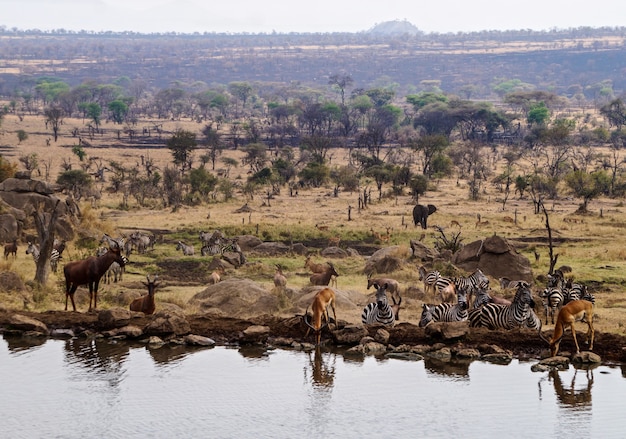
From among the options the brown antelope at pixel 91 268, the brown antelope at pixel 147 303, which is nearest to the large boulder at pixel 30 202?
the brown antelope at pixel 91 268

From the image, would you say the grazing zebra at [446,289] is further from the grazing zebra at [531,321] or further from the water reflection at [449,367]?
the water reflection at [449,367]

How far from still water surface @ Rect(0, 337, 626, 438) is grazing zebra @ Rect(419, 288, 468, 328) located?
189cm

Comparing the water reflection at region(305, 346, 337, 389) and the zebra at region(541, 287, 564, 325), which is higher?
the zebra at region(541, 287, 564, 325)

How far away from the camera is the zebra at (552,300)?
21.6 metres

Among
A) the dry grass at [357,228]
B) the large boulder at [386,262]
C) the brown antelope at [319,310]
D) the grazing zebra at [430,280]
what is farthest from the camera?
the large boulder at [386,262]

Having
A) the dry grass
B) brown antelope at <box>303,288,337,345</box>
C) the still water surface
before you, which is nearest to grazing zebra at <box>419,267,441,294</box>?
the dry grass

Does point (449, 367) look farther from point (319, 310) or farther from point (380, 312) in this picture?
point (319, 310)

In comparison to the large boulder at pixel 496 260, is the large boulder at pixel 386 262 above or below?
below

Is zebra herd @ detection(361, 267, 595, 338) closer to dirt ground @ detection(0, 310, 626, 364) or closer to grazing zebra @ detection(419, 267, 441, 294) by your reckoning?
dirt ground @ detection(0, 310, 626, 364)

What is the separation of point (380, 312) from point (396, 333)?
669 millimetres

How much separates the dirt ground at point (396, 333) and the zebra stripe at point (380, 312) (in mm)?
273

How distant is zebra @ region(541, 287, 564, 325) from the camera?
21641 mm

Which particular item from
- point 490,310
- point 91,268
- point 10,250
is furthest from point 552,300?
point 10,250

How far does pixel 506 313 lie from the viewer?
2033cm
